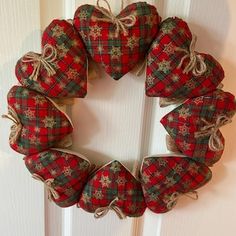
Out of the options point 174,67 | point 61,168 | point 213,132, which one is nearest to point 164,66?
point 174,67

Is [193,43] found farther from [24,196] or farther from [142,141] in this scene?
[24,196]

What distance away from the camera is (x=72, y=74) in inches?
17.2

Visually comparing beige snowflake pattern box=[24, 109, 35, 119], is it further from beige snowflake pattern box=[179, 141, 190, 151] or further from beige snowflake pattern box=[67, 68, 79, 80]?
beige snowflake pattern box=[179, 141, 190, 151]

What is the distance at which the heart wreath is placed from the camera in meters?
0.42

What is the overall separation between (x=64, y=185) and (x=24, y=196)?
0.13 metres

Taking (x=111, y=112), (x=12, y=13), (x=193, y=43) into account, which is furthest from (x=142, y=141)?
(x=12, y=13)

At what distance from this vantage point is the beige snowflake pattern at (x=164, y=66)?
0.42 metres

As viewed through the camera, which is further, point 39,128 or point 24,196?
point 24,196

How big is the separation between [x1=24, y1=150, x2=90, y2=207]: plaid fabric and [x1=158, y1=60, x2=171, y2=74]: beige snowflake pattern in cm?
19

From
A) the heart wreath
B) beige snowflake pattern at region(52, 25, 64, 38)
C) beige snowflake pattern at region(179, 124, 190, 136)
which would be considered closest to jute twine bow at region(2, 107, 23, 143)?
the heart wreath

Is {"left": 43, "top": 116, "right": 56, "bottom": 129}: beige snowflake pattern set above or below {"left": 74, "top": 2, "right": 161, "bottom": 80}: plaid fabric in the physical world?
below

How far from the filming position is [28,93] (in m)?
0.45

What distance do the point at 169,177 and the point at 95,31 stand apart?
238 mm

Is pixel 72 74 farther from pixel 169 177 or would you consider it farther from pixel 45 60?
pixel 169 177
